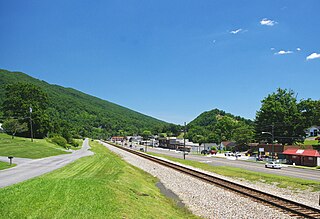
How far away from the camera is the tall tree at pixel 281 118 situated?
3086 inches

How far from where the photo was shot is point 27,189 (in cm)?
1552

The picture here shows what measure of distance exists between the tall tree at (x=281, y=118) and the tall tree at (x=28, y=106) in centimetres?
6361

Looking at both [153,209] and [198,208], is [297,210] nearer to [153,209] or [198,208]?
[198,208]

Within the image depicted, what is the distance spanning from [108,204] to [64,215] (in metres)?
2.75

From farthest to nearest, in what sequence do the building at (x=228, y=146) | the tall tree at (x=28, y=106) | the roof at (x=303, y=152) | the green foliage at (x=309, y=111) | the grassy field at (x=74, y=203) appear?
1. the building at (x=228, y=146)
2. the tall tree at (x=28, y=106)
3. the green foliage at (x=309, y=111)
4. the roof at (x=303, y=152)
5. the grassy field at (x=74, y=203)

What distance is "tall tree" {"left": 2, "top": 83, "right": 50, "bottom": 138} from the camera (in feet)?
271

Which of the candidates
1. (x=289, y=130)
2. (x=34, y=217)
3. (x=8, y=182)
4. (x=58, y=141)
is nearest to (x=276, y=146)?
(x=289, y=130)

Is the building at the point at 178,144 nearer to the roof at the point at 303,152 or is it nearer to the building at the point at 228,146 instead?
the building at the point at 228,146

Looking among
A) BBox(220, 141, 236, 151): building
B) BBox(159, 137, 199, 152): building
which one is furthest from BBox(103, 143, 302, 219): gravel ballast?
BBox(159, 137, 199, 152): building

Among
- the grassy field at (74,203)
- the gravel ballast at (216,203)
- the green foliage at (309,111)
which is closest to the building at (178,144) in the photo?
the green foliage at (309,111)

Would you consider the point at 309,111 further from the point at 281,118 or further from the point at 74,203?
the point at 74,203

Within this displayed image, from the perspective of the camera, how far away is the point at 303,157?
5744 centimetres

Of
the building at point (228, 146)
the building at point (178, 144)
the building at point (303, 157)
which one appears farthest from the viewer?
the building at point (178, 144)

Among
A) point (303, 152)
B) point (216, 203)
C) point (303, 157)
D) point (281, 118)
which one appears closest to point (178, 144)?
point (281, 118)
